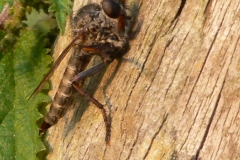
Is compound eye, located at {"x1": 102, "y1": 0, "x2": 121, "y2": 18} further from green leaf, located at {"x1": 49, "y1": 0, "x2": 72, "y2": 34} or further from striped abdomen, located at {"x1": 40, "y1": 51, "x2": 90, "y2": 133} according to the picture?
striped abdomen, located at {"x1": 40, "y1": 51, "x2": 90, "y2": 133}

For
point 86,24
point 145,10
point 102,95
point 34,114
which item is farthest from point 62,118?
point 145,10

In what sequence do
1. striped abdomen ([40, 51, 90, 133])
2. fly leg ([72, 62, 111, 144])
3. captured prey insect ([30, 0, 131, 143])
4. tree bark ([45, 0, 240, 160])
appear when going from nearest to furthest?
tree bark ([45, 0, 240, 160]) → fly leg ([72, 62, 111, 144]) → captured prey insect ([30, 0, 131, 143]) → striped abdomen ([40, 51, 90, 133])

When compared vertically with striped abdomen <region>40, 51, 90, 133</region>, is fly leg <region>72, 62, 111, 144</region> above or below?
above

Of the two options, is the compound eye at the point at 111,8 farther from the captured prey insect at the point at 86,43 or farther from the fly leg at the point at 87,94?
the fly leg at the point at 87,94

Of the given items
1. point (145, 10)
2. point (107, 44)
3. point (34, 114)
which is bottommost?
point (34, 114)

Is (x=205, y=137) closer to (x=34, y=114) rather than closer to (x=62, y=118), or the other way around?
(x=62, y=118)

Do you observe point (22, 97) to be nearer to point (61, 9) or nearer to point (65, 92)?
point (65, 92)

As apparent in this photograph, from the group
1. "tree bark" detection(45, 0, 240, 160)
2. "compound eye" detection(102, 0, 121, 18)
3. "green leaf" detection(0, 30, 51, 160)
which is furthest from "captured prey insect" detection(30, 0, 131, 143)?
"tree bark" detection(45, 0, 240, 160)

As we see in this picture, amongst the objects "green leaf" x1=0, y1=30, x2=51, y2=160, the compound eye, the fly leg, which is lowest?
"green leaf" x1=0, y1=30, x2=51, y2=160

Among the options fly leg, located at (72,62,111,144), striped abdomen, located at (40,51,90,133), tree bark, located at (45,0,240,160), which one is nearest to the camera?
tree bark, located at (45,0,240,160)
